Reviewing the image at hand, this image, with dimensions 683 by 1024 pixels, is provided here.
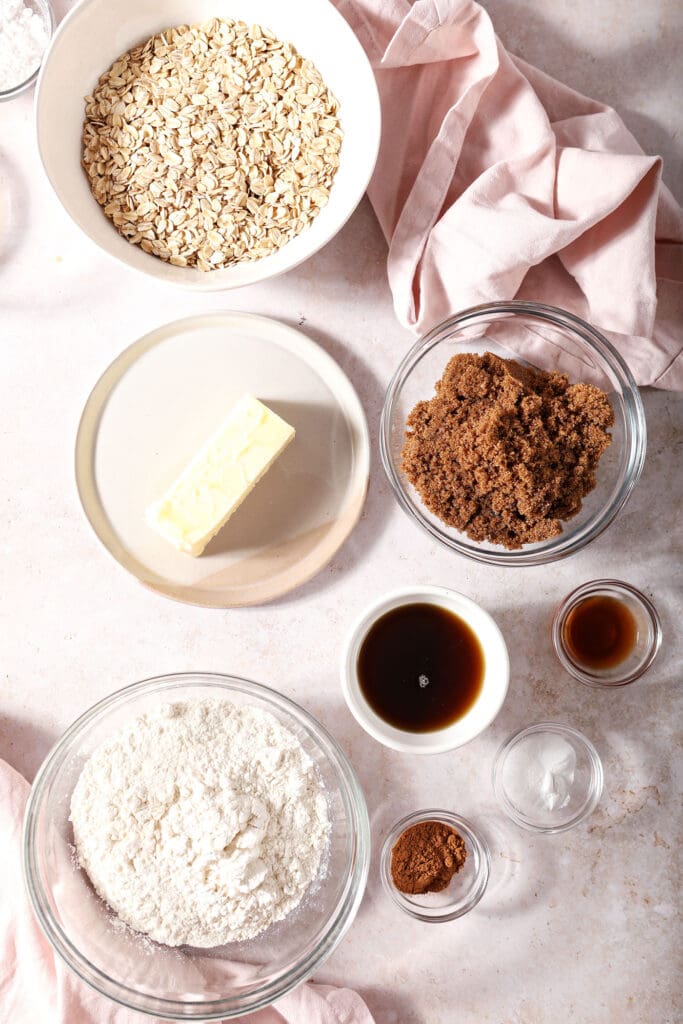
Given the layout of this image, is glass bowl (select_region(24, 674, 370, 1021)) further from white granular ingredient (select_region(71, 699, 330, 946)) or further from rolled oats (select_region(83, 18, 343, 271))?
rolled oats (select_region(83, 18, 343, 271))

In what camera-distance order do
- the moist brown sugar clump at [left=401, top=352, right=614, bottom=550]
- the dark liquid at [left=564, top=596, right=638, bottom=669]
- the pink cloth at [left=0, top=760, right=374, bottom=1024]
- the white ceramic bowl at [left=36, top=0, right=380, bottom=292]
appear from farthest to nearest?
1. the dark liquid at [left=564, top=596, right=638, bottom=669]
2. the pink cloth at [left=0, top=760, right=374, bottom=1024]
3. the white ceramic bowl at [left=36, top=0, right=380, bottom=292]
4. the moist brown sugar clump at [left=401, top=352, right=614, bottom=550]

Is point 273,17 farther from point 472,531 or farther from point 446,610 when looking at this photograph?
point 446,610

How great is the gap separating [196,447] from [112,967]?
867 millimetres

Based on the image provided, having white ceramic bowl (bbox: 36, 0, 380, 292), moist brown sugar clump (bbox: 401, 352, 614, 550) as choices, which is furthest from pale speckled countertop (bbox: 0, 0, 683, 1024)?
moist brown sugar clump (bbox: 401, 352, 614, 550)

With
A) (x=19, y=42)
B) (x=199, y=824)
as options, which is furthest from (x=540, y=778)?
(x=19, y=42)

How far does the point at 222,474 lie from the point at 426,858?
2.44 ft

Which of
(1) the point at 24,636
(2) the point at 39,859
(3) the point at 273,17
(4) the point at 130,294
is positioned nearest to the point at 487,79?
(3) the point at 273,17

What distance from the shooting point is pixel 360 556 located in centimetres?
152

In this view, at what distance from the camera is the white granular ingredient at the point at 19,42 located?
4.58ft

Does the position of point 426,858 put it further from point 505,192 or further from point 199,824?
point 505,192

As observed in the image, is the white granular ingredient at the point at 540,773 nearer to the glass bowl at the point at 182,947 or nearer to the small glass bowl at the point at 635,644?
the small glass bowl at the point at 635,644

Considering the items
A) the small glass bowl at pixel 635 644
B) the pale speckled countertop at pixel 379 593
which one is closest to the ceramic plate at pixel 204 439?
the pale speckled countertop at pixel 379 593

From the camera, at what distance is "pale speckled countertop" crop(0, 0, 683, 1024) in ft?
4.91

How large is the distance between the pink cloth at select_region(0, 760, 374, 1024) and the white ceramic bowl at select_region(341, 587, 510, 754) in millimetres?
513
